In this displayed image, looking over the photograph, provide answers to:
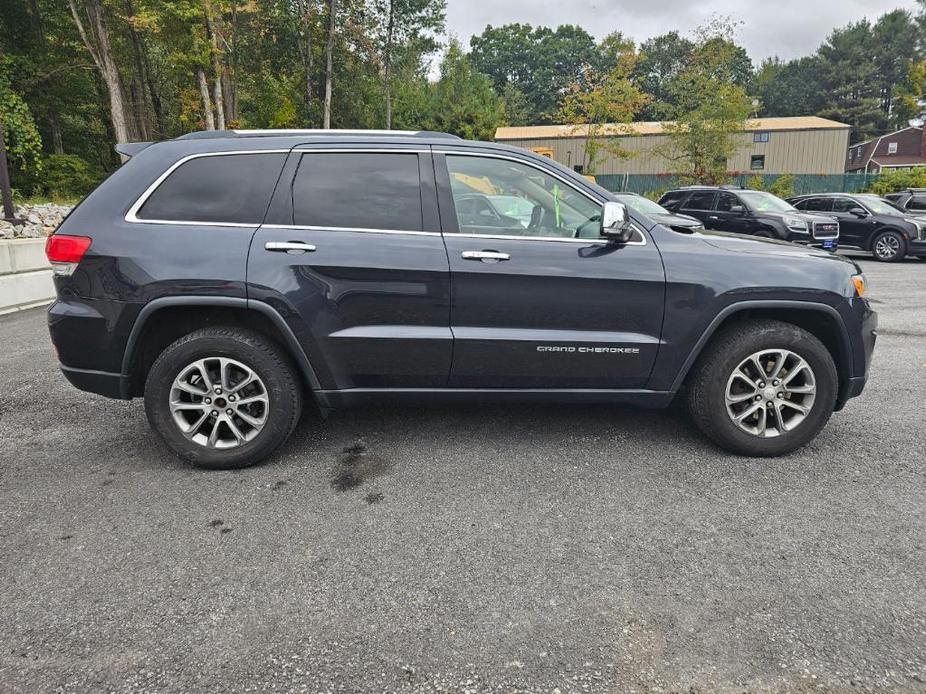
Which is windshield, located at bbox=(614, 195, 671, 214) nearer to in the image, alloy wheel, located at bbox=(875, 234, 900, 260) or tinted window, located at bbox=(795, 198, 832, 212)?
tinted window, located at bbox=(795, 198, 832, 212)

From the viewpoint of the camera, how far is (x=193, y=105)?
31484mm

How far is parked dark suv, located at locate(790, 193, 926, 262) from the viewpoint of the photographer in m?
13.9

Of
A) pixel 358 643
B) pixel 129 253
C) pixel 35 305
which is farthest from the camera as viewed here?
pixel 35 305

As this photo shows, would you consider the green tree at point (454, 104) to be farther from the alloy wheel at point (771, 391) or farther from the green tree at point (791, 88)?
the green tree at point (791, 88)

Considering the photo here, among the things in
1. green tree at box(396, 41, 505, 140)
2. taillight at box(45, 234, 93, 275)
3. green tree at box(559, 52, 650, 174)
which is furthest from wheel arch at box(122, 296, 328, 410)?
green tree at box(396, 41, 505, 140)

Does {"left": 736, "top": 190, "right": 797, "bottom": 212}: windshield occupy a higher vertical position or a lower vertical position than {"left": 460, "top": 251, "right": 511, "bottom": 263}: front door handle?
higher

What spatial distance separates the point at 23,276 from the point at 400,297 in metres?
8.28

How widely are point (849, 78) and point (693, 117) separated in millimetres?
62219

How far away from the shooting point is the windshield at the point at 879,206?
568 inches

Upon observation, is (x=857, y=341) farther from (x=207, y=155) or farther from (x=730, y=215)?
(x=730, y=215)

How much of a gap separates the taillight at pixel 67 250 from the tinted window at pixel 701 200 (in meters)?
13.4

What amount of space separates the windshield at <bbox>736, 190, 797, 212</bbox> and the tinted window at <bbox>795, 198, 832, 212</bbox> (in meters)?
2.06

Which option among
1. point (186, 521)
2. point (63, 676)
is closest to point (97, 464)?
point (186, 521)

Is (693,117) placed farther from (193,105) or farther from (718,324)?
(718,324)
